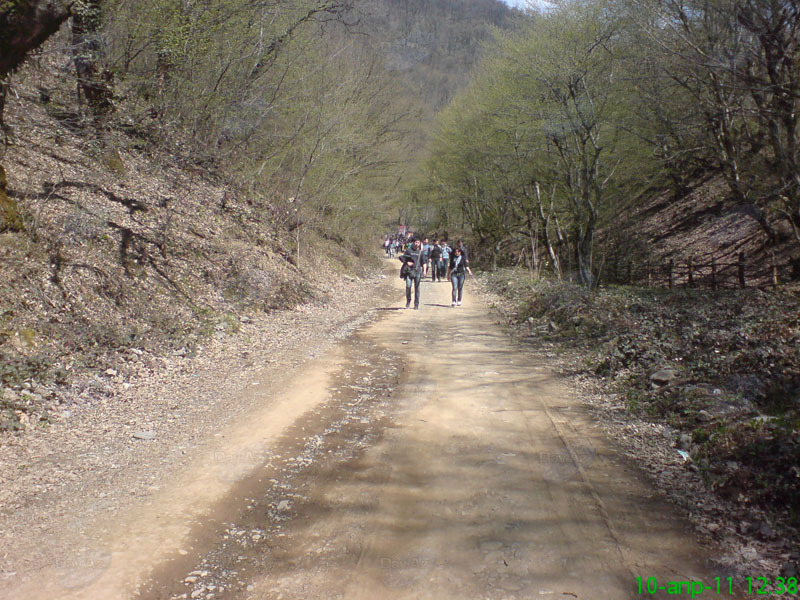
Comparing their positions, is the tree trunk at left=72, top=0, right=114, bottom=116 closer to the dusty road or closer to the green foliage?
the dusty road

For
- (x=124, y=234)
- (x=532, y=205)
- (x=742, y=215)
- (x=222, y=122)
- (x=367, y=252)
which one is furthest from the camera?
(x=367, y=252)

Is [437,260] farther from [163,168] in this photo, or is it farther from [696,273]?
[163,168]

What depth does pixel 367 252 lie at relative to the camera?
3403cm

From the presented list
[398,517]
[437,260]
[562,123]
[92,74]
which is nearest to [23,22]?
[398,517]

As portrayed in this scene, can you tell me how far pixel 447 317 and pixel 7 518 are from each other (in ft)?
35.6

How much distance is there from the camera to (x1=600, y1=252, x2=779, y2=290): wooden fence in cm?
1672

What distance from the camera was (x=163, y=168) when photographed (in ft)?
50.5

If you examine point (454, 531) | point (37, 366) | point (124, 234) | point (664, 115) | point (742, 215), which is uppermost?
point (664, 115)

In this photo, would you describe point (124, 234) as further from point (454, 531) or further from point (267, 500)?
point (454, 531)

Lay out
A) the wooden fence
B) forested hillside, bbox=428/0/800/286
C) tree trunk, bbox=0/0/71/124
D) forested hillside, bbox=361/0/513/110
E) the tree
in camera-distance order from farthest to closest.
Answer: forested hillside, bbox=361/0/513/110 → the wooden fence → forested hillside, bbox=428/0/800/286 → the tree → tree trunk, bbox=0/0/71/124

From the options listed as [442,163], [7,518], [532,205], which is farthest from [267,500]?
[442,163]
